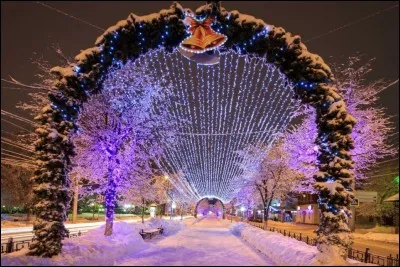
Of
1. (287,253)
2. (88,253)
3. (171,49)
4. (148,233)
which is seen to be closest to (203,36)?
(171,49)

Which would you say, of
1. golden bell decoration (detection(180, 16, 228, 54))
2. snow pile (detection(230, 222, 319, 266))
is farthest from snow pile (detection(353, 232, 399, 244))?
golden bell decoration (detection(180, 16, 228, 54))

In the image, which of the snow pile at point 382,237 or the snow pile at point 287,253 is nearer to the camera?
the snow pile at point 287,253

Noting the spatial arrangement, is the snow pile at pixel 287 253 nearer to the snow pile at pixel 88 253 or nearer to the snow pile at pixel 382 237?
the snow pile at pixel 88 253

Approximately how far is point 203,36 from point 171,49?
4.12ft

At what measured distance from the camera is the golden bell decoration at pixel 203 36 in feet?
49.7

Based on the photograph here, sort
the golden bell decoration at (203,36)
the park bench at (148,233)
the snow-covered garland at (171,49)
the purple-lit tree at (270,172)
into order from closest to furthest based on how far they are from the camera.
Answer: the snow-covered garland at (171,49) < the golden bell decoration at (203,36) < the park bench at (148,233) < the purple-lit tree at (270,172)

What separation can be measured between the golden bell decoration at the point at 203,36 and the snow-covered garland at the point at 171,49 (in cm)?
21

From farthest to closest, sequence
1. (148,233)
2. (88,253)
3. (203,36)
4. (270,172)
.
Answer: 1. (270,172)
2. (148,233)
3. (203,36)
4. (88,253)

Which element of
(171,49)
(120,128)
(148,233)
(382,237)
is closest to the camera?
(171,49)

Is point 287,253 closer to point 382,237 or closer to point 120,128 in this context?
point 120,128

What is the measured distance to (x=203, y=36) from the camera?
50.3ft

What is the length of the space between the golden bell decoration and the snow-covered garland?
0.21 m

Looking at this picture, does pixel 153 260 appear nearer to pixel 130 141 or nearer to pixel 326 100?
pixel 326 100

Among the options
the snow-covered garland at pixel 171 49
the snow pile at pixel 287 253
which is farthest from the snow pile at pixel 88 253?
the snow pile at pixel 287 253
